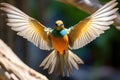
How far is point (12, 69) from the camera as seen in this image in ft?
3.80

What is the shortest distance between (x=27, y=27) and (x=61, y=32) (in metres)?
0.07

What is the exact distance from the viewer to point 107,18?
0.77 m

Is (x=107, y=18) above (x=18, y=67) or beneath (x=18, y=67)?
above

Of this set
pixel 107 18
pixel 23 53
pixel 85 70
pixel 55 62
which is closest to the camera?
pixel 107 18

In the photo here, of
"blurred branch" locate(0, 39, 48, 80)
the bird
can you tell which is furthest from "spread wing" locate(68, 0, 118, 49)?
"blurred branch" locate(0, 39, 48, 80)

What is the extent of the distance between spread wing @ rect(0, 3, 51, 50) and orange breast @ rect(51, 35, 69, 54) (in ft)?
0.05

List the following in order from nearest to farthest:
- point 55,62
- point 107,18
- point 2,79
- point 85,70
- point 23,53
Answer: point 107,18
point 55,62
point 2,79
point 23,53
point 85,70

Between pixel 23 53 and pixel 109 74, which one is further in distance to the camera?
pixel 109 74

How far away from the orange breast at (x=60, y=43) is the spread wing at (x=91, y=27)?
13 millimetres

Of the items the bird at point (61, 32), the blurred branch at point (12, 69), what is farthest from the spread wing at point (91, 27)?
the blurred branch at point (12, 69)

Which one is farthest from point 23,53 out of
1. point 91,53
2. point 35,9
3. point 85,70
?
point 85,70

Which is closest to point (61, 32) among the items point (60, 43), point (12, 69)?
point (60, 43)

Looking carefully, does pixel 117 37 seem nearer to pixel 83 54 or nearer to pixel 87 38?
pixel 83 54

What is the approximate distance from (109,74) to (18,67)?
2119mm
